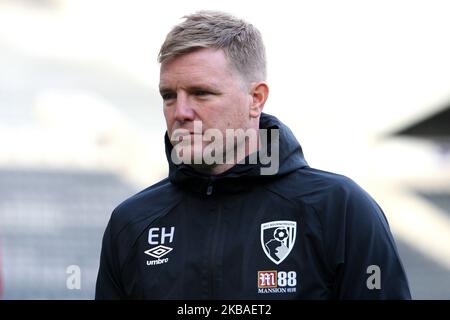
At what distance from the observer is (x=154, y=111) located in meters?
8.00

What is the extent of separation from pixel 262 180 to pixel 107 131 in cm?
555

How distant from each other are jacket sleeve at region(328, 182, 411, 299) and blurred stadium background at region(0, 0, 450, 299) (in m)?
4.97

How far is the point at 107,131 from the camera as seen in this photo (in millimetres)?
7680

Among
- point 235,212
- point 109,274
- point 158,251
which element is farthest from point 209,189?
point 109,274

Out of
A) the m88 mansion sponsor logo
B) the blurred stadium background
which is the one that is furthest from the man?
the blurred stadium background

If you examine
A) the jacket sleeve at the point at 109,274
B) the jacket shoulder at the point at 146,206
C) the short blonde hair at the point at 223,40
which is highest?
the short blonde hair at the point at 223,40

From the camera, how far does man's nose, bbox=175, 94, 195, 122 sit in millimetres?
2176

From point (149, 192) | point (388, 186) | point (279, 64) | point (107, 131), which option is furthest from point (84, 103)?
point (149, 192)

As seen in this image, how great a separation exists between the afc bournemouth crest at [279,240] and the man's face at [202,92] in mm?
261

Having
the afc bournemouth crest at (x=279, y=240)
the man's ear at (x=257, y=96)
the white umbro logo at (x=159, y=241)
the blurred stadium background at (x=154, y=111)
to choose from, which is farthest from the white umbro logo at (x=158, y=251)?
the blurred stadium background at (x=154, y=111)

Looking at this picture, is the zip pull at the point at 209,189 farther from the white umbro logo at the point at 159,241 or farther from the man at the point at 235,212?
the white umbro logo at the point at 159,241

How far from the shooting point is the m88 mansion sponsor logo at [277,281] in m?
2.12

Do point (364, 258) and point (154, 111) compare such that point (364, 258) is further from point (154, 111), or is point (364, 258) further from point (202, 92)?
point (154, 111)

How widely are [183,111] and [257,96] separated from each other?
23 cm
